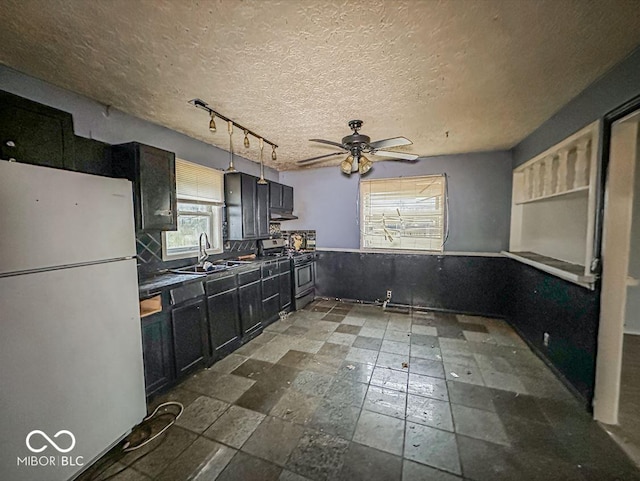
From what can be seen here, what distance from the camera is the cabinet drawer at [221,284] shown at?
2.60m

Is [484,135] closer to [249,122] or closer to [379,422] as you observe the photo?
[249,122]

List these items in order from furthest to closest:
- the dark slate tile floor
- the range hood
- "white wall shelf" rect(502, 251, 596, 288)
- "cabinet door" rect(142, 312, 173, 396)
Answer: the range hood → "cabinet door" rect(142, 312, 173, 396) → "white wall shelf" rect(502, 251, 596, 288) → the dark slate tile floor

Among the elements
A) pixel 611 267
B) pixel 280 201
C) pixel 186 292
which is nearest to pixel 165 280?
pixel 186 292

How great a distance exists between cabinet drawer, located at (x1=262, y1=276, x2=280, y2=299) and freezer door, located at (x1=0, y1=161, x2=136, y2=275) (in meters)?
1.96

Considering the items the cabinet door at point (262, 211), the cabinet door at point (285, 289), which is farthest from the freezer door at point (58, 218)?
the cabinet door at point (285, 289)

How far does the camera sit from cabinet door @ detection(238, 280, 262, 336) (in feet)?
10.0

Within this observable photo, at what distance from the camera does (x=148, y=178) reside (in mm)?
2320

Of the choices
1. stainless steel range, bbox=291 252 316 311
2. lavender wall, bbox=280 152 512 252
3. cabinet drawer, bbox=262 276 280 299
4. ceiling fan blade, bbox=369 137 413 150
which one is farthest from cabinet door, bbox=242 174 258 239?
ceiling fan blade, bbox=369 137 413 150

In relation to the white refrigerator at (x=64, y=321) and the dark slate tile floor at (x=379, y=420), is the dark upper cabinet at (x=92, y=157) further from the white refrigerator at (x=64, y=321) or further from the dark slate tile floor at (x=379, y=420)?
the dark slate tile floor at (x=379, y=420)

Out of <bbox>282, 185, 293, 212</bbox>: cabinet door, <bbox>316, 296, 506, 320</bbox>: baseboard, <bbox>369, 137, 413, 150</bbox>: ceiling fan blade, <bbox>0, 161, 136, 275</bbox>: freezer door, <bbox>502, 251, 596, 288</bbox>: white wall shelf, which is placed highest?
<bbox>369, 137, 413, 150</bbox>: ceiling fan blade

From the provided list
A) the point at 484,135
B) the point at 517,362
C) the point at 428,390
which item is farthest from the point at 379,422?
the point at 484,135

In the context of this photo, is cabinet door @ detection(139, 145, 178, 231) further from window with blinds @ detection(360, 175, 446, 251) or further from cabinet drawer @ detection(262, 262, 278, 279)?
window with blinds @ detection(360, 175, 446, 251)

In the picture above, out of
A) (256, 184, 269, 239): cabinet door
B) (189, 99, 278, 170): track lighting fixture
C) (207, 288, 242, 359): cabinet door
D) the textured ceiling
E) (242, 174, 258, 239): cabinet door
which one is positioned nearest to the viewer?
the textured ceiling

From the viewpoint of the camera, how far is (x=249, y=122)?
2.63 m
